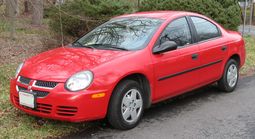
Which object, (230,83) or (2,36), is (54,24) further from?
(230,83)

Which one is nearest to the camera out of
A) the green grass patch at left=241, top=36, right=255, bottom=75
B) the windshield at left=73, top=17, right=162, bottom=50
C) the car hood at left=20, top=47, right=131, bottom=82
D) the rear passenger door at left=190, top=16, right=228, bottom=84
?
the car hood at left=20, top=47, right=131, bottom=82

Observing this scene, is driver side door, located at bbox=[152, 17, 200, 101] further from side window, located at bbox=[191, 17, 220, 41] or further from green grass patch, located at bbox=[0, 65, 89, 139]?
green grass patch, located at bbox=[0, 65, 89, 139]

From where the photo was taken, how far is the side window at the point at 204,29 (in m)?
6.51

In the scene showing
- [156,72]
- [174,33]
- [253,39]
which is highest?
[174,33]

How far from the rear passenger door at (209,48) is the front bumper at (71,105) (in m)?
2.14

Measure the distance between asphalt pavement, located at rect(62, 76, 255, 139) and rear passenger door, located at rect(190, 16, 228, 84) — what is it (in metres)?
0.44

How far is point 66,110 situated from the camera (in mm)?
4738

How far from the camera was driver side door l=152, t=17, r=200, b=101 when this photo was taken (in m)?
5.57

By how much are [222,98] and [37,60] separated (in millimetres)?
3159

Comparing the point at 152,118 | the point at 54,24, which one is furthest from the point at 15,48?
the point at 152,118

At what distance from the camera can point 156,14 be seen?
630 centimetres

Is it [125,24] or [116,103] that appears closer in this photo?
[116,103]

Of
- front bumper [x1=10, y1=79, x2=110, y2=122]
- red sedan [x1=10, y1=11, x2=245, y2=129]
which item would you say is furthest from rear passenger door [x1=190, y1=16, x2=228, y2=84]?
front bumper [x1=10, y1=79, x2=110, y2=122]

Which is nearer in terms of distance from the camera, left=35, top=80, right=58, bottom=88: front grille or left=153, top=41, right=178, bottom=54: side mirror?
left=35, top=80, right=58, bottom=88: front grille
